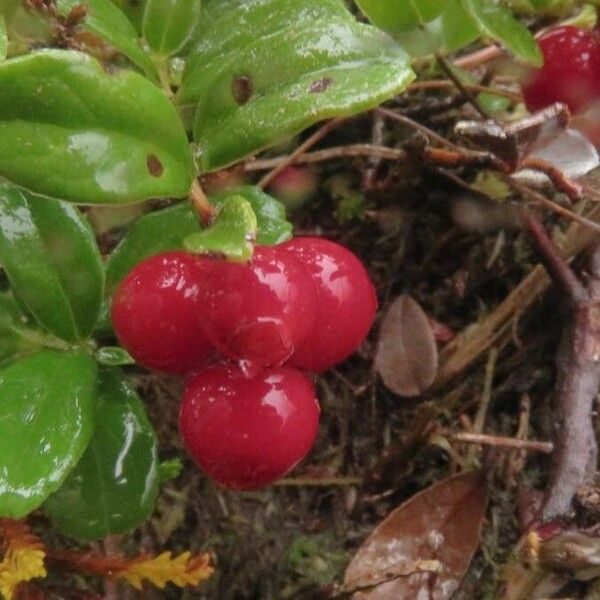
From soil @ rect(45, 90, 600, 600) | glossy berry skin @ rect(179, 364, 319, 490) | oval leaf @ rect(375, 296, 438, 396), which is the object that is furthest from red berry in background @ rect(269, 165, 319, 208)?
glossy berry skin @ rect(179, 364, 319, 490)

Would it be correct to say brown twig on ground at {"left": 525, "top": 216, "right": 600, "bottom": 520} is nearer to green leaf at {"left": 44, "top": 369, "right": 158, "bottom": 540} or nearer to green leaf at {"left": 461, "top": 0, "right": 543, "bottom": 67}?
green leaf at {"left": 461, "top": 0, "right": 543, "bottom": 67}

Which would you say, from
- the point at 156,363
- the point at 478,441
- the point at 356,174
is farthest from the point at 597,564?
the point at 356,174

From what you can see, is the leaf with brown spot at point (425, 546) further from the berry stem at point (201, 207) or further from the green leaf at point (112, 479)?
the berry stem at point (201, 207)

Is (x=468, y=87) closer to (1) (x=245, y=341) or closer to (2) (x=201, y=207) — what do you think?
Result: (2) (x=201, y=207)

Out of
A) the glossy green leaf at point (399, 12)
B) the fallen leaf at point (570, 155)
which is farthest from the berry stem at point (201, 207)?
the fallen leaf at point (570, 155)

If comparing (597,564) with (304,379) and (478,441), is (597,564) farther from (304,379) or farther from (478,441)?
(304,379)

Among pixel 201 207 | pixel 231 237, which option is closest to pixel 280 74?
pixel 201 207
